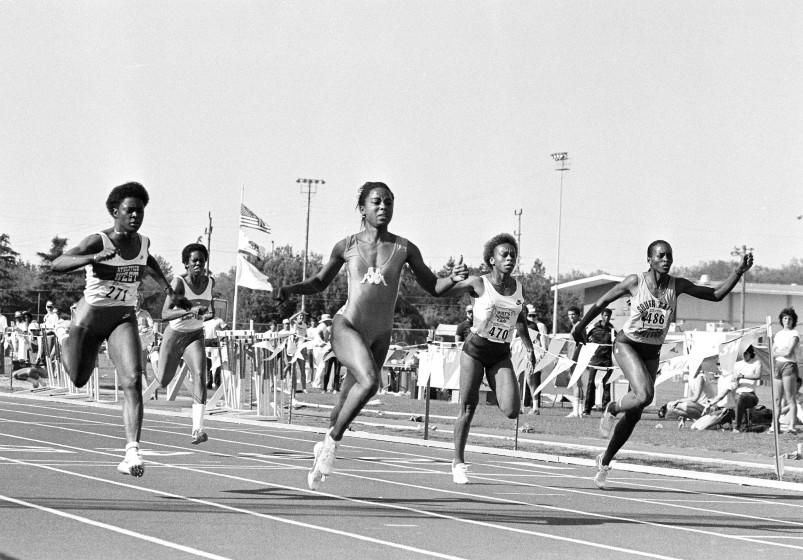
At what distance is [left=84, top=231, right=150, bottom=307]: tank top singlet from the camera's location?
9.62 meters

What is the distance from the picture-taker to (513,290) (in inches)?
457

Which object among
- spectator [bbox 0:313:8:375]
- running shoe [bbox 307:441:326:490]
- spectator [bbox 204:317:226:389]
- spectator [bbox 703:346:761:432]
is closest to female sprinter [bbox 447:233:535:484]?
running shoe [bbox 307:441:326:490]

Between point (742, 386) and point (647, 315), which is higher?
point (647, 315)

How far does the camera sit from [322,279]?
Answer: 9.66 m

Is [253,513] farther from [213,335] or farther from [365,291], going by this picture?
[213,335]

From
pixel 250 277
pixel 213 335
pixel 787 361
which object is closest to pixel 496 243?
pixel 787 361

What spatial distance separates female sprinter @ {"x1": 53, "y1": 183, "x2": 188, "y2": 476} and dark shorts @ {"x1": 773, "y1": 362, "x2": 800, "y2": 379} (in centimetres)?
1161

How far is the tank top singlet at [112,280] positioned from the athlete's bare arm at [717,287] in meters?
4.93

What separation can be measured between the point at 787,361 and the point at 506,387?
8708 mm

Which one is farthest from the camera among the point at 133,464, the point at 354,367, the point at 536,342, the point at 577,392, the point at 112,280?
the point at 577,392

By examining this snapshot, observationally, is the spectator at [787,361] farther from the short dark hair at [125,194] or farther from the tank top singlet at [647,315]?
the short dark hair at [125,194]

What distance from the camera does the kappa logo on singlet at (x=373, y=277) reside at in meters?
9.58

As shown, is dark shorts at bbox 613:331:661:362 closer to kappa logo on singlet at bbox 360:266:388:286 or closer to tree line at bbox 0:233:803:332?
kappa logo on singlet at bbox 360:266:388:286

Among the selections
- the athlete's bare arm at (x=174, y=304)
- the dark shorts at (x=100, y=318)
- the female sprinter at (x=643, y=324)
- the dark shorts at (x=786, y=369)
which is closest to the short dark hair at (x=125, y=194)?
the dark shorts at (x=100, y=318)
